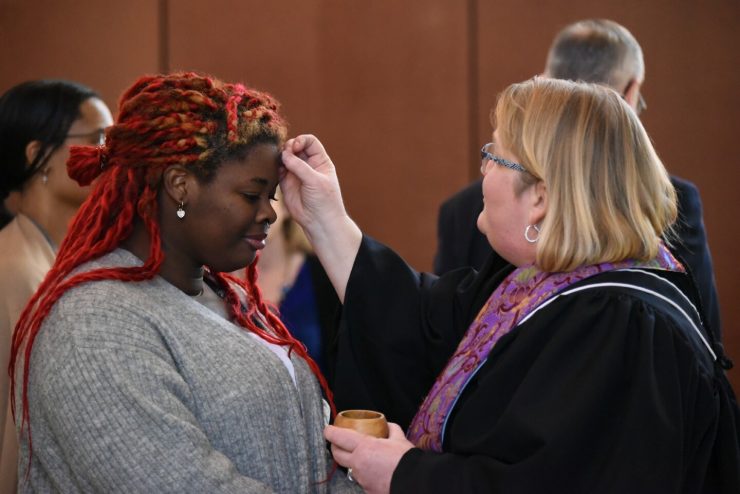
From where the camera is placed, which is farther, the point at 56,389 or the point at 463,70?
the point at 463,70

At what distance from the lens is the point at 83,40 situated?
4621mm

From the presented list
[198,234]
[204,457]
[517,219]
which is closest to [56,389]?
[204,457]

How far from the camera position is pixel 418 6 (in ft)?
14.7

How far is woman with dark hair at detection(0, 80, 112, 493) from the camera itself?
9.18 feet

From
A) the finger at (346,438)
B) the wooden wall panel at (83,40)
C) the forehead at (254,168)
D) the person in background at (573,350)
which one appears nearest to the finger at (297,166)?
the person in background at (573,350)

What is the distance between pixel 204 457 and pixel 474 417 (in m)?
0.52

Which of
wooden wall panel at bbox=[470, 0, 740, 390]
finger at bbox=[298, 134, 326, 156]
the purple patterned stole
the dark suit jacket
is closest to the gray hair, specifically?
the dark suit jacket

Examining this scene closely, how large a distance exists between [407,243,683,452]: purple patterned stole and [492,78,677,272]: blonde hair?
3 cm

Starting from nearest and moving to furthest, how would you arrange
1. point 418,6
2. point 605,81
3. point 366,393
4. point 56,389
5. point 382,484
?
point 56,389 < point 382,484 < point 366,393 < point 605,81 < point 418,6

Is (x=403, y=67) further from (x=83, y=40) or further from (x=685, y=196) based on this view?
(x=685, y=196)

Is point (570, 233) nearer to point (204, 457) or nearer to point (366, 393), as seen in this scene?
point (366, 393)

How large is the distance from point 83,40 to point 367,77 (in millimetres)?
1441

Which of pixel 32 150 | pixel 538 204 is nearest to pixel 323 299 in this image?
pixel 32 150

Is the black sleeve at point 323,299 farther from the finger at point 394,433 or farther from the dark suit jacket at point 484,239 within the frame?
the finger at point 394,433
